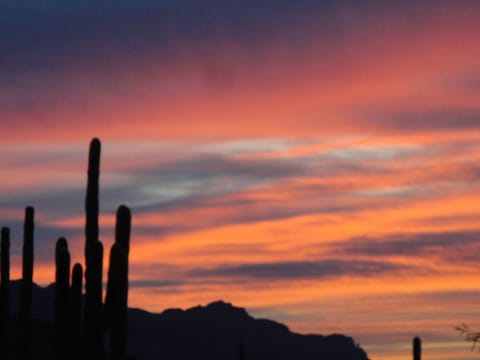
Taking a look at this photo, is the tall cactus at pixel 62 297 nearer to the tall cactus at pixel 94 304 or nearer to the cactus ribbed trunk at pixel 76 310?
the cactus ribbed trunk at pixel 76 310

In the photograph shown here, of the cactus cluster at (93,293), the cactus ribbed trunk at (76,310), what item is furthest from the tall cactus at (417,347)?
the cactus ribbed trunk at (76,310)

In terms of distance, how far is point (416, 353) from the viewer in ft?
94.5

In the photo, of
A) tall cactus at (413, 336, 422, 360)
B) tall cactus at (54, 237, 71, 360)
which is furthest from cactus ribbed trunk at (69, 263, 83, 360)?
tall cactus at (413, 336, 422, 360)

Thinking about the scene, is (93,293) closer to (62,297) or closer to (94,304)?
(94,304)

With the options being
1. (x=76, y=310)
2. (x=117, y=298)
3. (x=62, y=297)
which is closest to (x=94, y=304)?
(x=117, y=298)

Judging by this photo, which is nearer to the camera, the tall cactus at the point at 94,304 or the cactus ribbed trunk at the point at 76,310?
the tall cactus at the point at 94,304

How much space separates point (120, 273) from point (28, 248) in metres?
12.4

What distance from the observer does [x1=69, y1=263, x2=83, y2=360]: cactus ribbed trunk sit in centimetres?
2561

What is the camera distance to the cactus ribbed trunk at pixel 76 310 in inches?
1008

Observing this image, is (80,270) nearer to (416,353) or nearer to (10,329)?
(416,353)

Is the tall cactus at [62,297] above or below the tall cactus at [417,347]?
above

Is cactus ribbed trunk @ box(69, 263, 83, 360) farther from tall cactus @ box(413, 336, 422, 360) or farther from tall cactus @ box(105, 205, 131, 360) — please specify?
tall cactus @ box(413, 336, 422, 360)

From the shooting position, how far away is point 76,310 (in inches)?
1009

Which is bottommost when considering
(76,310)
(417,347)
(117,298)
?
(417,347)
